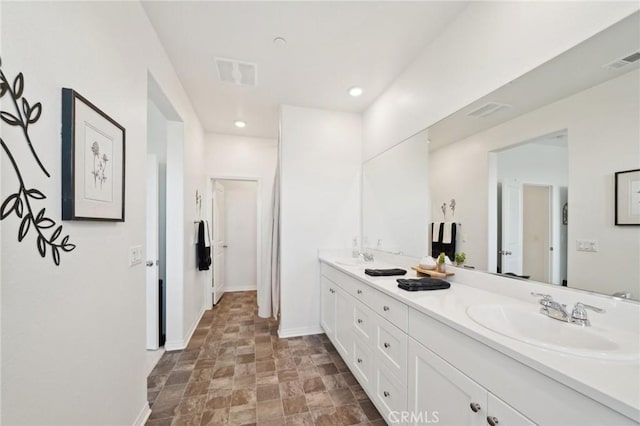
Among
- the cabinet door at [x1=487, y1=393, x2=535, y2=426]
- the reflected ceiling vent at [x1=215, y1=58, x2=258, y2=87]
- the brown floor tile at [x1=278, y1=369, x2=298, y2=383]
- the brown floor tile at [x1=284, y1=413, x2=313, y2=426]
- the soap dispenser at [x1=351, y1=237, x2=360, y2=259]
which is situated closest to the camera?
the cabinet door at [x1=487, y1=393, x2=535, y2=426]

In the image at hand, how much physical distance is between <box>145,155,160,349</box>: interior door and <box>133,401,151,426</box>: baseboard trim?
1025 mm

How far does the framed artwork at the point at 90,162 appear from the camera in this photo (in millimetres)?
949

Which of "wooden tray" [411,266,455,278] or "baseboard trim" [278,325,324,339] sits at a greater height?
"wooden tray" [411,266,455,278]

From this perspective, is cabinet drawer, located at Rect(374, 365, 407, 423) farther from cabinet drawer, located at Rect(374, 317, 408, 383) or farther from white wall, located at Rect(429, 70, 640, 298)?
white wall, located at Rect(429, 70, 640, 298)

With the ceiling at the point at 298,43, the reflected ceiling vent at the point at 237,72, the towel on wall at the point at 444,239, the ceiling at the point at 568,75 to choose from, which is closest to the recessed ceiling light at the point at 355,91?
the ceiling at the point at 298,43

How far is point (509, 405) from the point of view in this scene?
82 cm

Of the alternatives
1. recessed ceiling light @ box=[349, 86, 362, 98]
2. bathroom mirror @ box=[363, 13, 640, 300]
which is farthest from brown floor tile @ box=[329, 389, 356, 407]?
recessed ceiling light @ box=[349, 86, 362, 98]

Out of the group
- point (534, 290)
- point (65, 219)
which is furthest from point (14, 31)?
point (534, 290)

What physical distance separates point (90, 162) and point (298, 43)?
1.64 metres

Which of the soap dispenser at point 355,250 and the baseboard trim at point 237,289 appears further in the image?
the baseboard trim at point 237,289

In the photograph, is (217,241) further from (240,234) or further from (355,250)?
(355,250)

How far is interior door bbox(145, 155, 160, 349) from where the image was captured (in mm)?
2541

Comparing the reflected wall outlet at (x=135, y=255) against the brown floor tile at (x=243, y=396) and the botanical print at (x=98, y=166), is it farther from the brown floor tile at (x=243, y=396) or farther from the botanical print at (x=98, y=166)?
the brown floor tile at (x=243, y=396)

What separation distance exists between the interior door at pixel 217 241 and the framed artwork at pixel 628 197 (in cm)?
399
